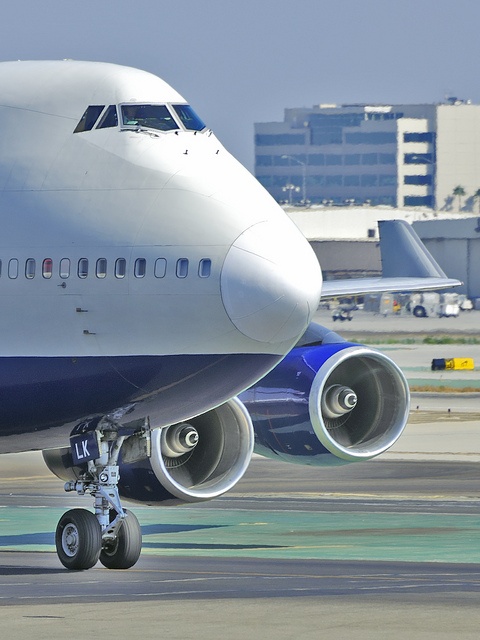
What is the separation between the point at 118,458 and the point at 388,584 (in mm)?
3965

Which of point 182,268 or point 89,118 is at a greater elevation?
point 89,118

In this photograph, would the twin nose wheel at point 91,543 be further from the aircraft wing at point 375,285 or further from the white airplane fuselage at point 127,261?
the aircraft wing at point 375,285

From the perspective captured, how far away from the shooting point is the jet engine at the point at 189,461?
25.0 m

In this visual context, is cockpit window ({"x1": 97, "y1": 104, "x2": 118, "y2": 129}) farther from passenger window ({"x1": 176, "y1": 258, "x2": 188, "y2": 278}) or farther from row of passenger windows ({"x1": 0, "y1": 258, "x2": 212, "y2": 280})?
passenger window ({"x1": 176, "y1": 258, "x2": 188, "y2": 278})

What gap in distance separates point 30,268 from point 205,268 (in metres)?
2.41

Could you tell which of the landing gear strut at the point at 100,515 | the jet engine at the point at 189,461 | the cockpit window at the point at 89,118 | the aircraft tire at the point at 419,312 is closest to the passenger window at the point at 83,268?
the cockpit window at the point at 89,118

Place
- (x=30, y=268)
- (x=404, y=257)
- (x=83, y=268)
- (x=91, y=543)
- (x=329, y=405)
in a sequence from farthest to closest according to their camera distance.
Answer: (x=404, y=257), (x=329, y=405), (x=30, y=268), (x=91, y=543), (x=83, y=268)

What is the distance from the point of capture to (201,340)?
2131 cm

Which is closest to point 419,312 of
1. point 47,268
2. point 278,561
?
point 278,561

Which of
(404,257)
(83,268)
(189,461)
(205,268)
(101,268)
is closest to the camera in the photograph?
(205,268)

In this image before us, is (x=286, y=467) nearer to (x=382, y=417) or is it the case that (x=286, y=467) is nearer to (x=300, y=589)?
(x=382, y=417)

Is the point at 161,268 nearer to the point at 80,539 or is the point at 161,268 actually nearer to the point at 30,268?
the point at 30,268

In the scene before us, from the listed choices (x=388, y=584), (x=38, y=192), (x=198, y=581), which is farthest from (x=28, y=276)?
(x=388, y=584)

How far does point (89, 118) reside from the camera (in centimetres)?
2256
